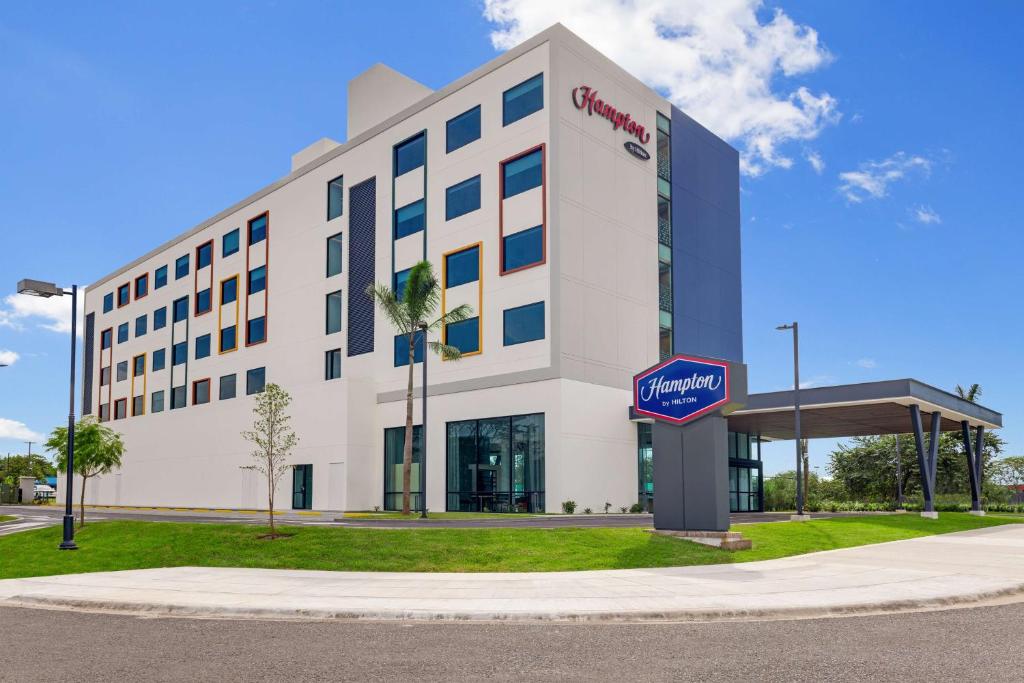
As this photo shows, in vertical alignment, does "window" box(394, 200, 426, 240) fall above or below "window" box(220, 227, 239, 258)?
below

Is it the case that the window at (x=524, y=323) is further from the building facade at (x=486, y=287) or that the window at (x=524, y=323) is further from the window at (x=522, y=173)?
the window at (x=522, y=173)

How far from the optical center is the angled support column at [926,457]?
4059 cm

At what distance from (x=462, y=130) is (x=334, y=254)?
13571mm

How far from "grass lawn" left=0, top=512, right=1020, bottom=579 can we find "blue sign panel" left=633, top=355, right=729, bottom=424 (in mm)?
3537

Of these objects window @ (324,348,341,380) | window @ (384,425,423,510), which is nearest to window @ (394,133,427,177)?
window @ (324,348,341,380)

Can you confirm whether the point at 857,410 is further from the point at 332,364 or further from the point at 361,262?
the point at 332,364

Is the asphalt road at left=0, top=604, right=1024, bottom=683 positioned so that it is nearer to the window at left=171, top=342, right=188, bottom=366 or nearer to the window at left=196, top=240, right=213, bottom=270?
the window at left=196, top=240, right=213, bottom=270

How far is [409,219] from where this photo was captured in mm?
50375

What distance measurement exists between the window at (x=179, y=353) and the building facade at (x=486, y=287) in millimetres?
5857

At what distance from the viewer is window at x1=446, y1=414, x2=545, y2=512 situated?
1617 inches

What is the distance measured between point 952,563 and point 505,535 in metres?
11.5

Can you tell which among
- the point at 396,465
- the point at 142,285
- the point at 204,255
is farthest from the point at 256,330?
the point at 142,285

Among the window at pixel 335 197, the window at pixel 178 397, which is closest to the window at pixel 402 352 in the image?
the window at pixel 335 197

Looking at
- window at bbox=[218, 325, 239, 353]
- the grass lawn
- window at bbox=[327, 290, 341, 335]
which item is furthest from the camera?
window at bbox=[218, 325, 239, 353]
